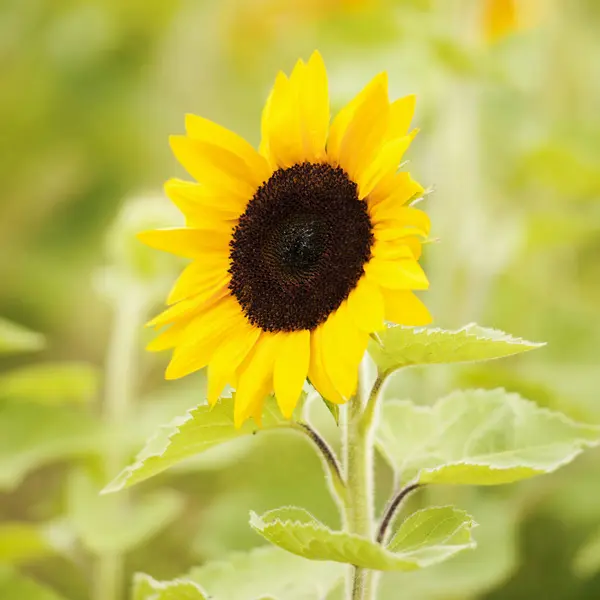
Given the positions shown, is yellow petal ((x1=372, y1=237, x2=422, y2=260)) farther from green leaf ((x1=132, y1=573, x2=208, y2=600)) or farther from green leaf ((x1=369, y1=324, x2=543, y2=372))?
green leaf ((x1=132, y1=573, x2=208, y2=600))

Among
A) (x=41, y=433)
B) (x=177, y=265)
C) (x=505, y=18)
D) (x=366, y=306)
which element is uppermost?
(x=505, y=18)

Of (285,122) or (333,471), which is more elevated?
(285,122)

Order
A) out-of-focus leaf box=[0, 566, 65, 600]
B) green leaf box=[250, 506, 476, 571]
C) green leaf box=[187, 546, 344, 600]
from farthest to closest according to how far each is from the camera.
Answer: out-of-focus leaf box=[0, 566, 65, 600] < green leaf box=[187, 546, 344, 600] < green leaf box=[250, 506, 476, 571]

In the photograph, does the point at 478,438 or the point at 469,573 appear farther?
the point at 469,573

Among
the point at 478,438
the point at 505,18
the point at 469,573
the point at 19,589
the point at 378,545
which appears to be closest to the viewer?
the point at 378,545

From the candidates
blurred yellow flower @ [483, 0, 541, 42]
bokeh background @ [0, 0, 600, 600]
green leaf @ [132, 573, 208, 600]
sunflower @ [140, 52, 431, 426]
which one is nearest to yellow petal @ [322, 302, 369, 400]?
sunflower @ [140, 52, 431, 426]

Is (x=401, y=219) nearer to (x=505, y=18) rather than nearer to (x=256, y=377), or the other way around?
(x=256, y=377)

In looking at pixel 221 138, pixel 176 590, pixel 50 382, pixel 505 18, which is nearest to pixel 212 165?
pixel 221 138
